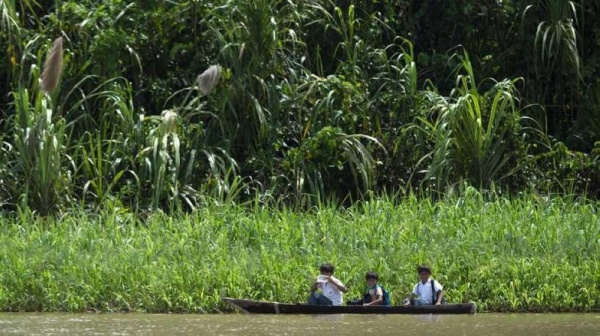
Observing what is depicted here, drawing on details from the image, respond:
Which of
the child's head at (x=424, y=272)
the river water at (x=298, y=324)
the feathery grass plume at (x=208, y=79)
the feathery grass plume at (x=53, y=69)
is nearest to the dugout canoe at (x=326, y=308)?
the river water at (x=298, y=324)

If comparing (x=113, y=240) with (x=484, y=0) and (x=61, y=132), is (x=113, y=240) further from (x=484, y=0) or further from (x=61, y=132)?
(x=484, y=0)

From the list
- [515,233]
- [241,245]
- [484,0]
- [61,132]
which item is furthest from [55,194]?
[484,0]

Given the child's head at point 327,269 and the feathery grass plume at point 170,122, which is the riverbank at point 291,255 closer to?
the child's head at point 327,269

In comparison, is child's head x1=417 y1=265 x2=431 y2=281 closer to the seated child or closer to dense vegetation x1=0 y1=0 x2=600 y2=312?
the seated child

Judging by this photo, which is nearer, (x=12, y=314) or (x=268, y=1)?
(x=12, y=314)

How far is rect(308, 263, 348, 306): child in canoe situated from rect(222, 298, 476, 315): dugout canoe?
4.3 inches

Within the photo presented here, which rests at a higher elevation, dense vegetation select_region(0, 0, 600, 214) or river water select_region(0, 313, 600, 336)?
dense vegetation select_region(0, 0, 600, 214)

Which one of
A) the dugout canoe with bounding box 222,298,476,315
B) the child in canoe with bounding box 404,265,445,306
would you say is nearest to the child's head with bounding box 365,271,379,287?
the dugout canoe with bounding box 222,298,476,315

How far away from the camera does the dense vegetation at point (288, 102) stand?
14.1 m

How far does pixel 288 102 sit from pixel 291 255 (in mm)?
3743

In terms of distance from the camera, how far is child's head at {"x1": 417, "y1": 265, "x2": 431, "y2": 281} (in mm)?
10781

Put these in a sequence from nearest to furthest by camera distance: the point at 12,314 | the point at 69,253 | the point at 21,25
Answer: the point at 12,314 < the point at 69,253 < the point at 21,25

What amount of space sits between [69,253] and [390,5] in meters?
6.75

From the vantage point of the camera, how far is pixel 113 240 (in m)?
12.2
